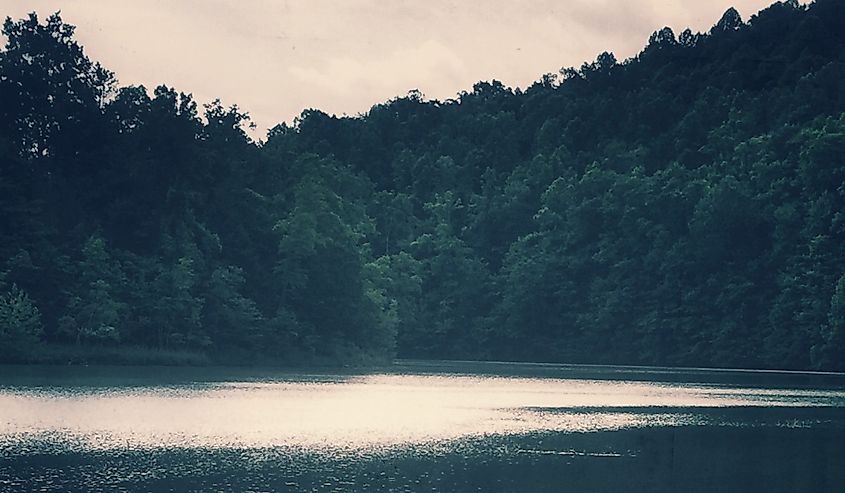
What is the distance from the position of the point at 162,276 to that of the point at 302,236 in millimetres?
17328

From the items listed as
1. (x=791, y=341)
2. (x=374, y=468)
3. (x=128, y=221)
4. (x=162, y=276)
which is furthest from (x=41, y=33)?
(x=374, y=468)

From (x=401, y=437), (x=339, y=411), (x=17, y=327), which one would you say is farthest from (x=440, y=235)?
(x=401, y=437)

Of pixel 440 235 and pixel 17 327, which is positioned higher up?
pixel 440 235

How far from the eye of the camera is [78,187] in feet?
397

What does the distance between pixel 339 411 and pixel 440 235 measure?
113674 mm

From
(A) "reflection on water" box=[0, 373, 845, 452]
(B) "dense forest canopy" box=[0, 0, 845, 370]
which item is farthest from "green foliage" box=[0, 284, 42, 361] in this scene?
(A) "reflection on water" box=[0, 373, 845, 452]

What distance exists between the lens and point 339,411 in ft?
208

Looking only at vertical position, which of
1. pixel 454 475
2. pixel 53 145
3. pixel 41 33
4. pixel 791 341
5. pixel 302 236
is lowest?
pixel 454 475

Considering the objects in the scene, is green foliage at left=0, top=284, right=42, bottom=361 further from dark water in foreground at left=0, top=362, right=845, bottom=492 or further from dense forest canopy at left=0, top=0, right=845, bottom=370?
dark water in foreground at left=0, top=362, right=845, bottom=492

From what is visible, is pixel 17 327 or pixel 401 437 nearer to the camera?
pixel 401 437

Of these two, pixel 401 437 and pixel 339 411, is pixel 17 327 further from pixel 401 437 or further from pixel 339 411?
pixel 401 437

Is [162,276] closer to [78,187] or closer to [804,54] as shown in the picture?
[78,187]

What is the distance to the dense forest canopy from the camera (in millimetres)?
112938

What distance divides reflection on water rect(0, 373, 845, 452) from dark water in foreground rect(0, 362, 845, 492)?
126 mm
